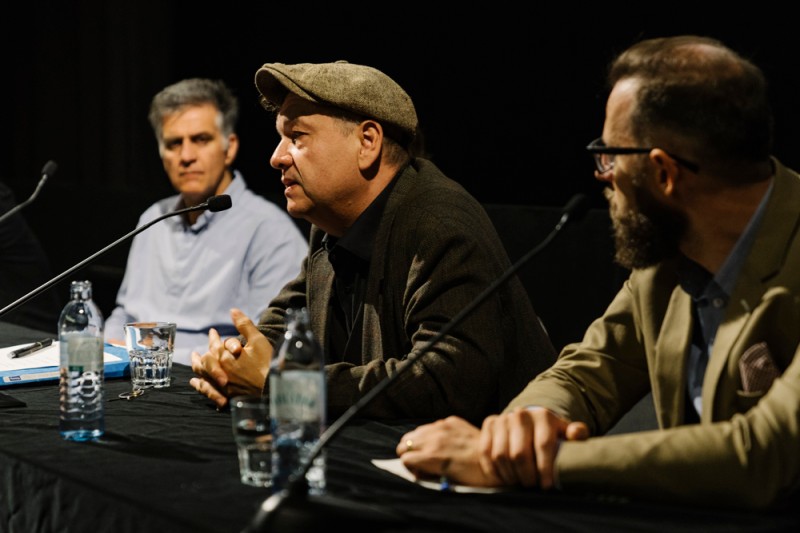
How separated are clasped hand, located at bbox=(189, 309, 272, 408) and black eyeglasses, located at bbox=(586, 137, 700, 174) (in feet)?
2.45

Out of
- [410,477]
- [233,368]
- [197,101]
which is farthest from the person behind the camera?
[197,101]

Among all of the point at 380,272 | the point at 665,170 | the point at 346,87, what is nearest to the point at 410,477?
the point at 665,170

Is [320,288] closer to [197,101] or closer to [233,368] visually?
[233,368]

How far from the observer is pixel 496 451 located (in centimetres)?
149

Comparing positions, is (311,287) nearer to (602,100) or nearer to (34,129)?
(602,100)

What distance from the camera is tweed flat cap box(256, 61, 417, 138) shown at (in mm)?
2318

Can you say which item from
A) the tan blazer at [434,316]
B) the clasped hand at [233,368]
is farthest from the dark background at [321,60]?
the clasped hand at [233,368]

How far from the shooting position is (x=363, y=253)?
235 cm

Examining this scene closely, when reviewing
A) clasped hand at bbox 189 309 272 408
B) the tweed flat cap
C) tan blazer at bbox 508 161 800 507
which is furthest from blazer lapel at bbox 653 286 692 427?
the tweed flat cap

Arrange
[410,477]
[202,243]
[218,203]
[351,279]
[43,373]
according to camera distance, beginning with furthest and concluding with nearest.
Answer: [202,243], [351,279], [43,373], [218,203], [410,477]

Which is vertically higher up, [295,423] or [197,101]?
[197,101]

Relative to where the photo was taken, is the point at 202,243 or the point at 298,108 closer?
the point at 298,108

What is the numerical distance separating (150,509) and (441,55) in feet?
9.18

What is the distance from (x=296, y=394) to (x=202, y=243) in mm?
2386
